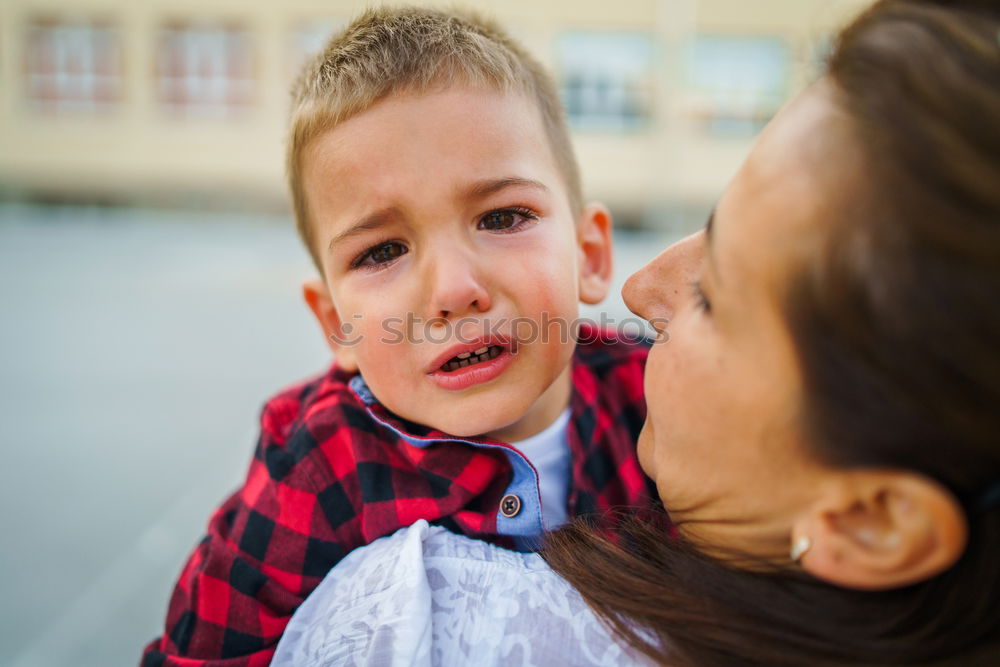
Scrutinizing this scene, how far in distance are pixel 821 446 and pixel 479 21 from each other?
3.47 ft

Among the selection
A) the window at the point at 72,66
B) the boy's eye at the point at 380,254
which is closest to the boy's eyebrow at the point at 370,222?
the boy's eye at the point at 380,254

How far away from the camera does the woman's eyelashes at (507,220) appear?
1.10 meters

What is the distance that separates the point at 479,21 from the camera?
1.38 meters

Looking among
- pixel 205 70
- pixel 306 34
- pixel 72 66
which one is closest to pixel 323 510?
pixel 306 34

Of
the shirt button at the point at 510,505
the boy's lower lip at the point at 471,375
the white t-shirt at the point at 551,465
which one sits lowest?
the white t-shirt at the point at 551,465

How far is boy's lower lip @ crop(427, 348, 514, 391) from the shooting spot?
41.0 inches

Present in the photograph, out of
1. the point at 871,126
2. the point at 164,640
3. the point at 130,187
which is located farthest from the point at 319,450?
the point at 130,187

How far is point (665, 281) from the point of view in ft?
3.01

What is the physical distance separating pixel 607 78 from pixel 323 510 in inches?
621

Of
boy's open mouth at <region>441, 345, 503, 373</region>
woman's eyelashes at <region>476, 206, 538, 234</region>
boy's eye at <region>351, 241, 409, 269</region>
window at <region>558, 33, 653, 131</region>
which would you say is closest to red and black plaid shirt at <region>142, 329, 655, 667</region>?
boy's open mouth at <region>441, 345, 503, 373</region>

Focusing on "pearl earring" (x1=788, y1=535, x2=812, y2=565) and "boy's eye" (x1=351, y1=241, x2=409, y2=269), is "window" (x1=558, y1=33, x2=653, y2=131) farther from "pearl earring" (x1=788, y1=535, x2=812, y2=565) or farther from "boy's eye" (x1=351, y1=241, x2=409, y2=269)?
"pearl earring" (x1=788, y1=535, x2=812, y2=565)

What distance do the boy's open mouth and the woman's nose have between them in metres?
0.22

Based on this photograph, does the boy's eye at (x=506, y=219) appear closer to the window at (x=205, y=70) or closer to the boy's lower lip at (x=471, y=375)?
the boy's lower lip at (x=471, y=375)

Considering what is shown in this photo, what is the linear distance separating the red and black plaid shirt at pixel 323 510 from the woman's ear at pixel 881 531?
45cm
